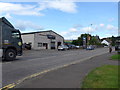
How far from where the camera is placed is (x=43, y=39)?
5416 cm

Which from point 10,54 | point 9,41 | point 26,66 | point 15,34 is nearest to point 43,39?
point 15,34

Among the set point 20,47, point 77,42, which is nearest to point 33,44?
point 20,47

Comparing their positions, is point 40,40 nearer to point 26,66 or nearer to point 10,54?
point 10,54

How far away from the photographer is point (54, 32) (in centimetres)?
5891

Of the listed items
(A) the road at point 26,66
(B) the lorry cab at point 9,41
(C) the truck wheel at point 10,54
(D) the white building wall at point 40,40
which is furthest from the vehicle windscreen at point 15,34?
(D) the white building wall at point 40,40

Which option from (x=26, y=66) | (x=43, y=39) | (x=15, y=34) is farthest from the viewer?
(x=43, y=39)

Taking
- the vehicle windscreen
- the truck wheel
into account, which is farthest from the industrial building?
the truck wheel

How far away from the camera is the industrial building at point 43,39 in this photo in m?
51.1

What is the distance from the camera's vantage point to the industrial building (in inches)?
2012

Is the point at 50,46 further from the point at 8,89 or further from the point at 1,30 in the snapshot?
the point at 8,89

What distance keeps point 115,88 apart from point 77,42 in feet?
280

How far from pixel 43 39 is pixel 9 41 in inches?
1589

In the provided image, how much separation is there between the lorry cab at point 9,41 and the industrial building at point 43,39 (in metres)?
36.1

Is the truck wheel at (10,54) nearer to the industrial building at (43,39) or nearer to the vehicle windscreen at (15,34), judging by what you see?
the vehicle windscreen at (15,34)
